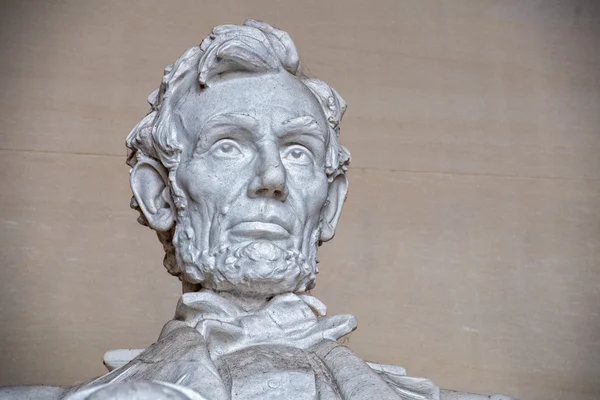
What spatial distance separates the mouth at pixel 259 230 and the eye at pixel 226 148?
161 millimetres

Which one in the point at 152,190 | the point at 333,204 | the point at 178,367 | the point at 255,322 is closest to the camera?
the point at 178,367

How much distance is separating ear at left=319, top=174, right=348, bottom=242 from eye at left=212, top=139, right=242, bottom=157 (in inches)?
11.9

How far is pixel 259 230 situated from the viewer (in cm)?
405

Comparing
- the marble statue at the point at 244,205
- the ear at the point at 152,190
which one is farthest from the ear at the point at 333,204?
the ear at the point at 152,190

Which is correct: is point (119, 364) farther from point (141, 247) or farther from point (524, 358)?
point (524, 358)

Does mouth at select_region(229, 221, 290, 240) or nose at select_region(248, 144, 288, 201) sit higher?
nose at select_region(248, 144, 288, 201)

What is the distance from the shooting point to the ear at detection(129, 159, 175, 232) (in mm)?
4219

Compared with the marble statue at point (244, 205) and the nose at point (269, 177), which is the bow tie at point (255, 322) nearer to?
the marble statue at point (244, 205)

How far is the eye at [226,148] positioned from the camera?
411 cm

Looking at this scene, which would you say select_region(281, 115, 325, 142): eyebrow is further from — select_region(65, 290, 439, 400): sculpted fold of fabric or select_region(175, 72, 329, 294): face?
select_region(65, 290, 439, 400): sculpted fold of fabric

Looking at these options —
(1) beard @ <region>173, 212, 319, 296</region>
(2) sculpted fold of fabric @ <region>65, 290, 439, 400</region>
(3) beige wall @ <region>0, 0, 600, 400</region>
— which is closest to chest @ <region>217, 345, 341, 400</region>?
(2) sculpted fold of fabric @ <region>65, 290, 439, 400</region>

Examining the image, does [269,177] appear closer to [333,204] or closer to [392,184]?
[333,204]

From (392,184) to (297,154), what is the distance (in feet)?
6.36

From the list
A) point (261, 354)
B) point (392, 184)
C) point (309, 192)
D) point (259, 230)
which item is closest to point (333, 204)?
point (309, 192)
